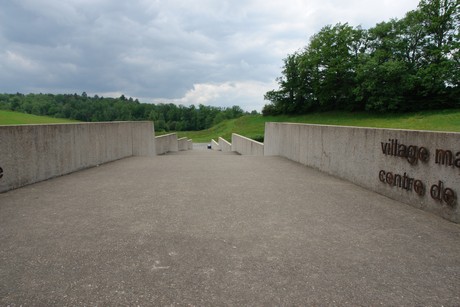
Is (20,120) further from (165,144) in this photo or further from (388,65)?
(388,65)

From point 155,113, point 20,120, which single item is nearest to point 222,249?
point 20,120

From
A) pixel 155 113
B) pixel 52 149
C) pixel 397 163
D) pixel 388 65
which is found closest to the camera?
pixel 397 163

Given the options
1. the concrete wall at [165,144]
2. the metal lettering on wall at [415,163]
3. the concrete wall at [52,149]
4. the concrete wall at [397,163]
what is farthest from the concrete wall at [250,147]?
the metal lettering on wall at [415,163]

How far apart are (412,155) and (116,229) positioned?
492 cm

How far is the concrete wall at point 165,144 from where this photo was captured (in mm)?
21095

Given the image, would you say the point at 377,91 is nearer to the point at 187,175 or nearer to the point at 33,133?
the point at 187,175

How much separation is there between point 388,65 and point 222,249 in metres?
43.8

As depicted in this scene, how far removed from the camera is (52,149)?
26.5 feet

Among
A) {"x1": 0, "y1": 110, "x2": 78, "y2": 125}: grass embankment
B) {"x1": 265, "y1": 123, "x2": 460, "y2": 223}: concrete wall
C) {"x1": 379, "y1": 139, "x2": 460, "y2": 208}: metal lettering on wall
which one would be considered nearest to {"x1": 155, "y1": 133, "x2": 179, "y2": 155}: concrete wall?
{"x1": 0, "y1": 110, "x2": 78, "y2": 125}: grass embankment

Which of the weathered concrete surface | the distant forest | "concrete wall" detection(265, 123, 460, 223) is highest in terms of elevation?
the distant forest

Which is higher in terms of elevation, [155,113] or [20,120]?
[155,113]

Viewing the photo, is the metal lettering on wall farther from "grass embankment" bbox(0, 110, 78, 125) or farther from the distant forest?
the distant forest

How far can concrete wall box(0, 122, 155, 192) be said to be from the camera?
659 cm

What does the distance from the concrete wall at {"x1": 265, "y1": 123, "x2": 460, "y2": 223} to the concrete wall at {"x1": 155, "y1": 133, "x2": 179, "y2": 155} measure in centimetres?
1326
